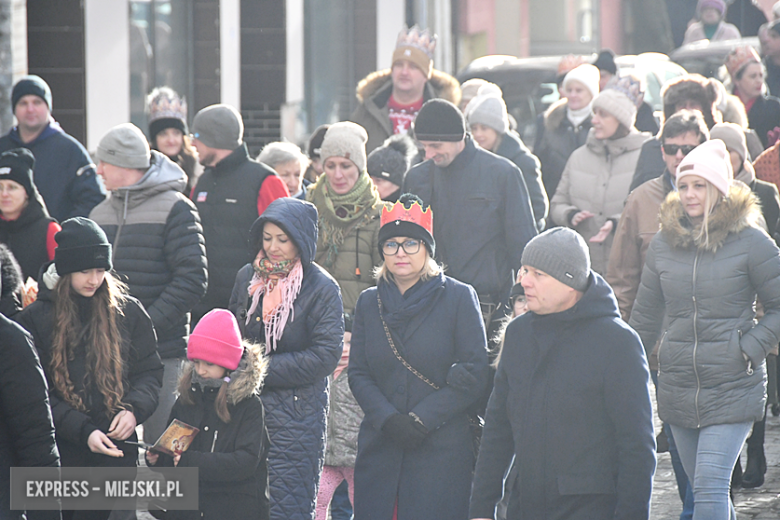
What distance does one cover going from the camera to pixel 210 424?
518 cm

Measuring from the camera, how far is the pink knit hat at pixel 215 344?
17.1ft

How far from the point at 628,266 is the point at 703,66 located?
1112cm

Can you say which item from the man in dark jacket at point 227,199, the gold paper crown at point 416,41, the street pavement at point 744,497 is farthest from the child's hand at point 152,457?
the gold paper crown at point 416,41

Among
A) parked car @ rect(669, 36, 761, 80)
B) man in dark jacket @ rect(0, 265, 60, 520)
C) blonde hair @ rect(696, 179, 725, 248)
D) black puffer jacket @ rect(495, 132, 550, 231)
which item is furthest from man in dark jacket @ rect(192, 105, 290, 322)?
parked car @ rect(669, 36, 761, 80)

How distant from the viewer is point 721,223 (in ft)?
19.3

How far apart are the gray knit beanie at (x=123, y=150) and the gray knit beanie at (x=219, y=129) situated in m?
0.97

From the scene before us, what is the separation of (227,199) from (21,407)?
3.46m

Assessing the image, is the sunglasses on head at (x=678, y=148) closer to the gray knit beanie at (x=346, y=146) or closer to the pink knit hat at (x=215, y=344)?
the gray knit beanie at (x=346, y=146)

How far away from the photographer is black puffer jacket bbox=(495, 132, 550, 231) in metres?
8.76

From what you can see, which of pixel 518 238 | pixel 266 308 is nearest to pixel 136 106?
pixel 518 238

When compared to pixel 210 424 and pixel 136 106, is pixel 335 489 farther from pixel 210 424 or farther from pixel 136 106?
pixel 136 106

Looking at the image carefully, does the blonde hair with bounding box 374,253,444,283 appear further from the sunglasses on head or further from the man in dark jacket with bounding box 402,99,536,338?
the sunglasses on head

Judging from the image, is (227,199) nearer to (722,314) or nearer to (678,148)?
(678,148)

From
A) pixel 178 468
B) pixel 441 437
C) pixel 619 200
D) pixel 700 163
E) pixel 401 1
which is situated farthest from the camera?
pixel 401 1
